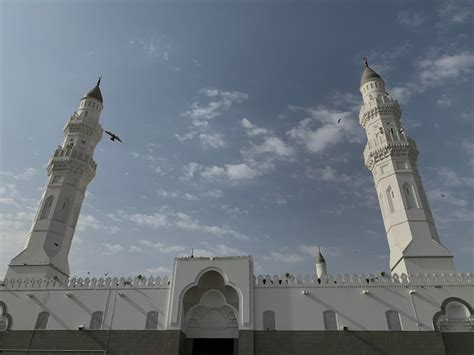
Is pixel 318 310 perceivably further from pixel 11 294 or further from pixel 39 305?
pixel 11 294

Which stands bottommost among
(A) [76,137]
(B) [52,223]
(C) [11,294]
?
(C) [11,294]

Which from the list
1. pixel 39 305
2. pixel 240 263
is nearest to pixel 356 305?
pixel 240 263

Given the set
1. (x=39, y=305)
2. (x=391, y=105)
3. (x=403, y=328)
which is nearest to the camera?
(x=403, y=328)

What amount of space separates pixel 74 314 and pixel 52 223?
838 cm

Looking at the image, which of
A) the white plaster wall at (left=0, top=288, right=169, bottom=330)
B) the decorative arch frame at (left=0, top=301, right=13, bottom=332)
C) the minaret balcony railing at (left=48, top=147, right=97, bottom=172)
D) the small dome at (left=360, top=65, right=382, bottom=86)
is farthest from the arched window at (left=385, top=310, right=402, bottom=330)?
the minaret balcony railing at (left=48, top=147, right=97, bottom=172)

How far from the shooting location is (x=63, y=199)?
96.4 feet

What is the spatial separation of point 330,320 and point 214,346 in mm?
7941

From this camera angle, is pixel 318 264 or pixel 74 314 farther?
pixel 318 264

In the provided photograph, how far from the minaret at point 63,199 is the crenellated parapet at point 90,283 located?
1.00 metres

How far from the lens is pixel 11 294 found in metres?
24.7

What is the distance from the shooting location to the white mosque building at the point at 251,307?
68.5 ft

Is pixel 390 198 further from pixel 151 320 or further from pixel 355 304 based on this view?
pixel 151 320

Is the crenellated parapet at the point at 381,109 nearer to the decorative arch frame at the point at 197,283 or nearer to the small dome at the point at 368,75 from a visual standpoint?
the small dome at the point at 368,75

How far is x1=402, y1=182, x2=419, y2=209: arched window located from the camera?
2598 cm
